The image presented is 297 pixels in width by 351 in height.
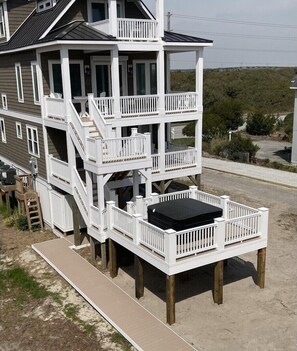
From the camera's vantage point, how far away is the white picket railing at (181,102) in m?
17.8

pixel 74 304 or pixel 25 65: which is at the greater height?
pixel 25 65

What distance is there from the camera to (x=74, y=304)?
1268cm

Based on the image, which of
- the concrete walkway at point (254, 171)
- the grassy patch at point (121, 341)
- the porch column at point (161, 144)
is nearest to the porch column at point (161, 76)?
the porch column at point (161, 144)

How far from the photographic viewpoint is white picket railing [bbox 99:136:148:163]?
13922 mm

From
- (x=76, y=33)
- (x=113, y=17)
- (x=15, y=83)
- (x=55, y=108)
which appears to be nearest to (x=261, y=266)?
(x=55, y=108)

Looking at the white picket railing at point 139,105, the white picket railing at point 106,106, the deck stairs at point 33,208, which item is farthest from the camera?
the deck stairs at point 33,208

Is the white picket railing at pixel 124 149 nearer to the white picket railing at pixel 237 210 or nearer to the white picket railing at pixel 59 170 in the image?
the white picket railing at pixel 59 170

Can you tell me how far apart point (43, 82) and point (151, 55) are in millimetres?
5314

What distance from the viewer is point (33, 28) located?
62.2 ft

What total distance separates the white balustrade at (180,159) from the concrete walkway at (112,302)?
5.39 m

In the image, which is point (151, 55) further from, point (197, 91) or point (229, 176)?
point (229, 176)

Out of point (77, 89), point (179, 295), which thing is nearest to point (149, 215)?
point (179, 295)

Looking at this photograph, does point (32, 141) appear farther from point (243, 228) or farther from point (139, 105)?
point (243, 228)

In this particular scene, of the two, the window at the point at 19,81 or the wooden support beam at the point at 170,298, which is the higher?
the window at the point at 19,81
